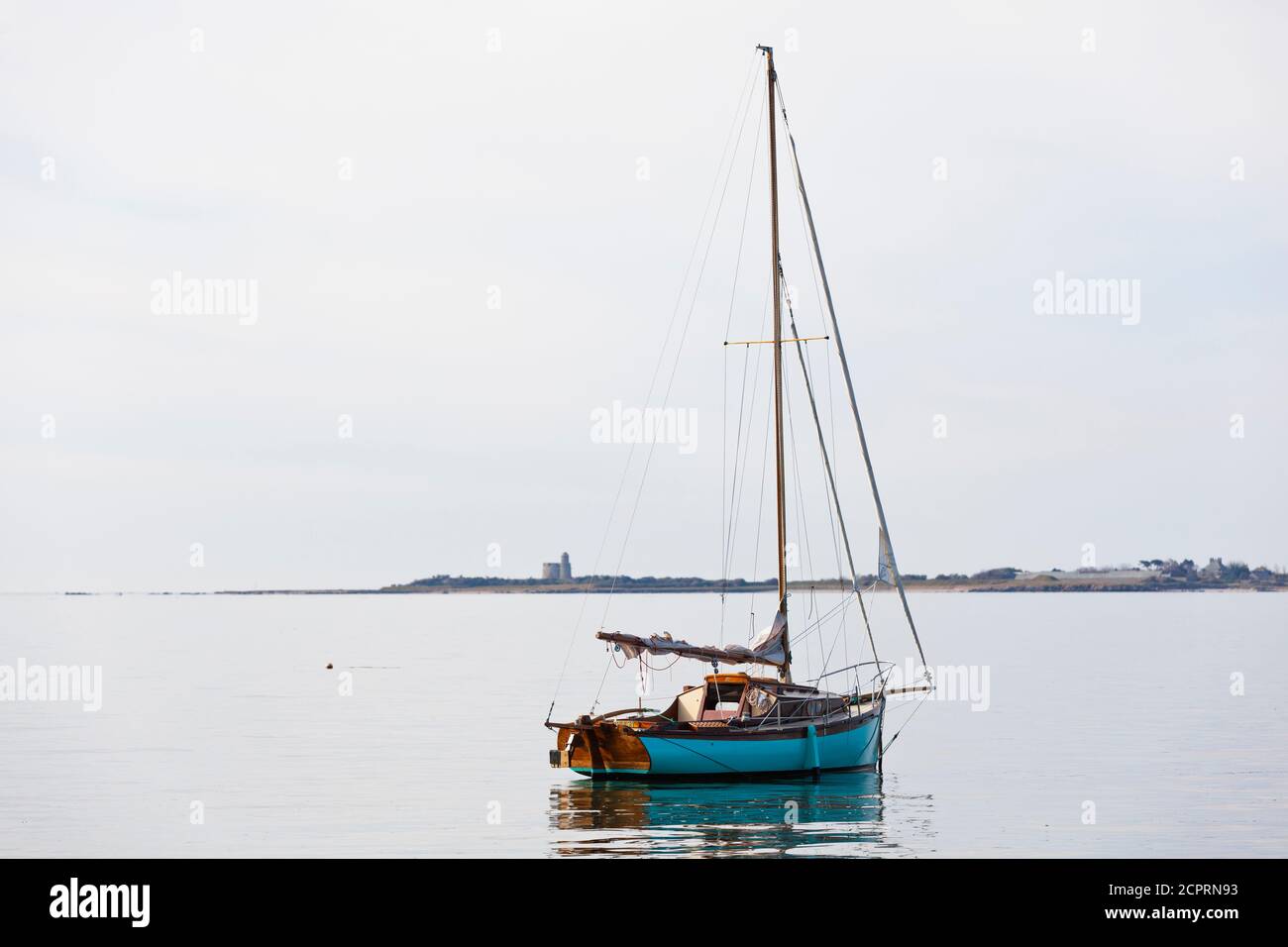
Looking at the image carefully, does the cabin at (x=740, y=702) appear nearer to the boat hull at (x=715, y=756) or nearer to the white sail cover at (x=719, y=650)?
the boat hull at (x=715, y=756)

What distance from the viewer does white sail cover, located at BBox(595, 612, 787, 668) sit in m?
44.8

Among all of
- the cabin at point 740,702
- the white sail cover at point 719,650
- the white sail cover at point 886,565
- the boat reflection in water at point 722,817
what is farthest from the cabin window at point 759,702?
the white sail cover at point 886,565

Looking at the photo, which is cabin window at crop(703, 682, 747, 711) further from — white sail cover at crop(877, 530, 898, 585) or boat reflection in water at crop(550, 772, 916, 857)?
white sail cover at crop(877, 530, 898, 585)

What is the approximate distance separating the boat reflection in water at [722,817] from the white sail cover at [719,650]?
379 cm

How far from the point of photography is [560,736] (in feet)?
143

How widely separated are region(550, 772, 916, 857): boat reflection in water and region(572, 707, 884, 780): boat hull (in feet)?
1.33

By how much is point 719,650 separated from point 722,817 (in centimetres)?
Result: 780

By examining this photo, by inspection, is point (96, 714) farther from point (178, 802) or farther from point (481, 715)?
point (178, 802)

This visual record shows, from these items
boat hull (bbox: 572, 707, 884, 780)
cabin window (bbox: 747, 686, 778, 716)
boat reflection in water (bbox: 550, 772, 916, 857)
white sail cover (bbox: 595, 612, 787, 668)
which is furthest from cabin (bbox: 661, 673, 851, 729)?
boat reflection in water (bbox: 550, 772, 916, 857)
